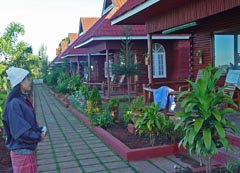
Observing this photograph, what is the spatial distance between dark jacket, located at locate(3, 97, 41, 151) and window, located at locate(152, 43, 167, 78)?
45.0ft

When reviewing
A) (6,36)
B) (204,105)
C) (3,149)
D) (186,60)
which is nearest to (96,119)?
(3,149)

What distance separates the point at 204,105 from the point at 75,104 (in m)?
9.76

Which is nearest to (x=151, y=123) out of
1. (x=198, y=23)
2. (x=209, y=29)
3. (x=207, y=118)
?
(x=207, y=118)

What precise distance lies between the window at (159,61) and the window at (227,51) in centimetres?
638

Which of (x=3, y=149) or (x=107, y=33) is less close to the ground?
(x=107, y=33)

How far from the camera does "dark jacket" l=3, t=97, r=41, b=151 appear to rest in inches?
121

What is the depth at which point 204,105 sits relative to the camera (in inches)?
153

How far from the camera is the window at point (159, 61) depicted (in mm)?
16609

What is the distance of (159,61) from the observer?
54.9 ft

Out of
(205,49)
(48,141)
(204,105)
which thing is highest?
(205,49)

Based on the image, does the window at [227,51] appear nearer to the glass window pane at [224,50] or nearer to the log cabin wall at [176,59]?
the glass window pane at [224,50]

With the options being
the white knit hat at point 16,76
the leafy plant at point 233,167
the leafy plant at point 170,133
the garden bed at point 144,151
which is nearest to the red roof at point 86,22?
the leafy plant at point 170,133

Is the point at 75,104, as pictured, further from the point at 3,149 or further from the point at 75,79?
the point at 3,149

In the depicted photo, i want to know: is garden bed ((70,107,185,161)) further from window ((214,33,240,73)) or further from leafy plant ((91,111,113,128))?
window ((214,33,240,73))
